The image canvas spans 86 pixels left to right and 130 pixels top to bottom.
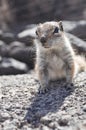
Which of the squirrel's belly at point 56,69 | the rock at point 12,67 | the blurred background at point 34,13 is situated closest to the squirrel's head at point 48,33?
the squirrel's belly at point 56,69

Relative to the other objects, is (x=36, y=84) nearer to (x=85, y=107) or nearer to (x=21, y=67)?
(x=85, y=107)

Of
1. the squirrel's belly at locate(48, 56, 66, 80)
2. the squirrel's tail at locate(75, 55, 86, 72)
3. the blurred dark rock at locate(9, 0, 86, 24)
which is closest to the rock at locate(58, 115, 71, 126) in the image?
the squirrel's belly at locate(48, 56, 66, 80)

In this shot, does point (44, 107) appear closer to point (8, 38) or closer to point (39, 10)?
point (8, 38)

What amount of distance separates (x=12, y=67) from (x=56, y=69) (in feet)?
14.9

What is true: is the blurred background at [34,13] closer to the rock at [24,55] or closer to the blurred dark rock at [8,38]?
the blurred dark rock at [8,38]

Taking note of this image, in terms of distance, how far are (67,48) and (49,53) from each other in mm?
276

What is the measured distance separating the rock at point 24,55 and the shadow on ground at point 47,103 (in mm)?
4898

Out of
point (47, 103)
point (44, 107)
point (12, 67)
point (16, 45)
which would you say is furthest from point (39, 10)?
point (44, 107)

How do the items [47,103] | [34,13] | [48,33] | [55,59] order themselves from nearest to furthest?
[47,103] → [48,33] → [55,59] → [34,13]

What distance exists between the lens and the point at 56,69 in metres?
7.05

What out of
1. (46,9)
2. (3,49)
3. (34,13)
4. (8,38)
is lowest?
(3,49)

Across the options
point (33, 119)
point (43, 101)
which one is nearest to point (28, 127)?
point (33, 119)

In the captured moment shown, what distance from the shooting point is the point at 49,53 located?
7.02 meters

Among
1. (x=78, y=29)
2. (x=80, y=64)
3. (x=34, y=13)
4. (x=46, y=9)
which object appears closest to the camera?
(x=80, y=64)
